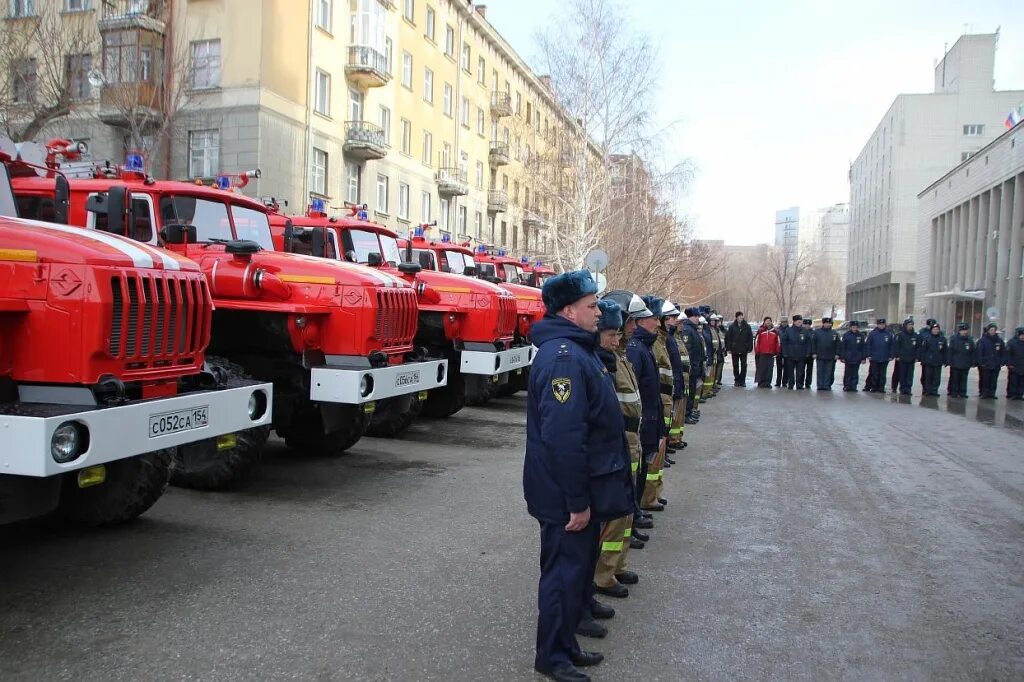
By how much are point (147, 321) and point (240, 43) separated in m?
21.7

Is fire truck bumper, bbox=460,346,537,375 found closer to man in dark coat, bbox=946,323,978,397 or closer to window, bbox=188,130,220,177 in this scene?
man in dark coat, bbox=946,323,978,397

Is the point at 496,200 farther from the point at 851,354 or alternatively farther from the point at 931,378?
the point at 931,378

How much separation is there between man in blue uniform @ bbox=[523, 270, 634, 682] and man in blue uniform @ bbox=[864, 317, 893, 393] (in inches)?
715

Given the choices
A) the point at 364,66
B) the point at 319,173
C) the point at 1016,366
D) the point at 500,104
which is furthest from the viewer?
the point at 500,104

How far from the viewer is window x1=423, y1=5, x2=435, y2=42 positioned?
34.2m

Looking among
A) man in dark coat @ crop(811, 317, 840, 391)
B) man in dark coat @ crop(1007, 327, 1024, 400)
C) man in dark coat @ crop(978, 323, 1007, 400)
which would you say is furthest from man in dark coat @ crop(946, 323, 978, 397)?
man in dark coat @ crop(811, 317, 840, 391)

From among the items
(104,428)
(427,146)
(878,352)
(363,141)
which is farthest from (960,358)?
(427,146)

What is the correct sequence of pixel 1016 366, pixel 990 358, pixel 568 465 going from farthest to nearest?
pixel 990 358 → pixel 1016 366 → pixel 568 465

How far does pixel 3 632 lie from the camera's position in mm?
4016

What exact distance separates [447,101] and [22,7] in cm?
2016

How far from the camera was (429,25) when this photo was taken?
34.7m

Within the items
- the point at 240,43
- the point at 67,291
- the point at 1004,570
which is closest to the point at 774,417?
the point at 1004,570

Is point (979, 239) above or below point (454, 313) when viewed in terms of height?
above

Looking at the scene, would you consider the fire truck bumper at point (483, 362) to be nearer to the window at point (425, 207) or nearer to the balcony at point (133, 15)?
the balcony at point (133, 15)
